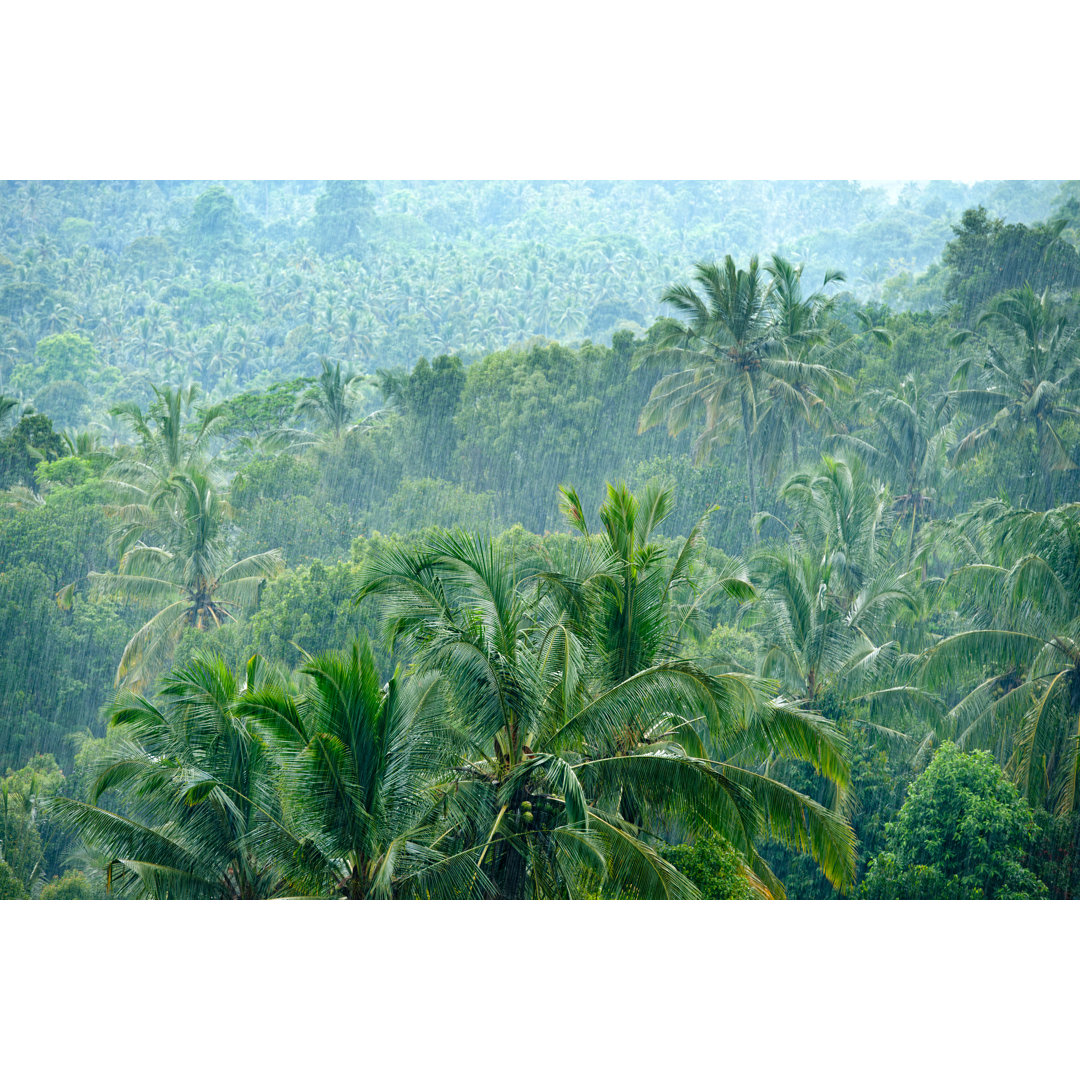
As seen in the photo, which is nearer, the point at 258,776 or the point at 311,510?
the point at 258,776

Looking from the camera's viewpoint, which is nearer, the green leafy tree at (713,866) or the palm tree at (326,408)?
the green leafy tree at (713,866)

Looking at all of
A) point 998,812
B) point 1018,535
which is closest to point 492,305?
point 1018,535

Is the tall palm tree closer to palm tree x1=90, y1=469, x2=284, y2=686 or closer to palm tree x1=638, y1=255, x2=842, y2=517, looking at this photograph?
palm tree x1=90, y1=469, x2=284, y2=686

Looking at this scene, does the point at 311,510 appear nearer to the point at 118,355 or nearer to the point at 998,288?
the point at 998,288

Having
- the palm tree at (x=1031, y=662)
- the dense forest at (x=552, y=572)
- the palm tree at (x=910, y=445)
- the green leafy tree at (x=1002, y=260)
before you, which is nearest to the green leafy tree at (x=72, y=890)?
the dense forest at (x=552, y=572)

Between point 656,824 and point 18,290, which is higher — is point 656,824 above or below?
below

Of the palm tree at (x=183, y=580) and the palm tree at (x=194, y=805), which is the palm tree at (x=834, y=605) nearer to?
the palm tree at (x=194, y=805)

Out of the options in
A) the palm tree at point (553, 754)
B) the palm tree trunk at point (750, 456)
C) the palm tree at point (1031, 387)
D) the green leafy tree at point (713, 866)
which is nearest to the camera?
the palm tree at point (553, 754)
